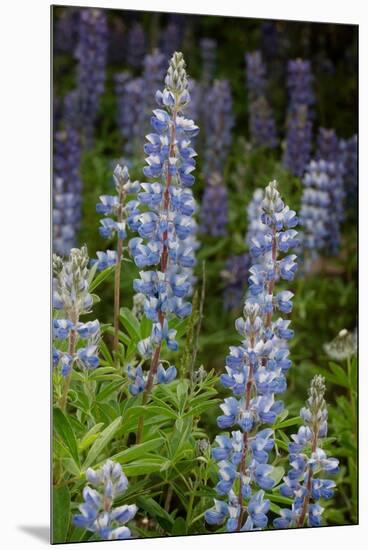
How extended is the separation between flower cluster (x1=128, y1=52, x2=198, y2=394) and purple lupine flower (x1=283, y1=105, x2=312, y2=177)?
0.87 meters

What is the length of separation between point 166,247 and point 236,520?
708 mm

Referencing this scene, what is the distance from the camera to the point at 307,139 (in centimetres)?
377

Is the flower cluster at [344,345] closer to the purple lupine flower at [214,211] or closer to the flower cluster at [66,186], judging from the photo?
the purple lupine flower at [214,211]

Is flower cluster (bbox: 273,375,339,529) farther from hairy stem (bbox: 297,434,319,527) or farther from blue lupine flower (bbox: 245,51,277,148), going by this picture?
blue lupine flower (bbox: 245,51,277,148)

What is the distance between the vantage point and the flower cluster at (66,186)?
10.9 feet

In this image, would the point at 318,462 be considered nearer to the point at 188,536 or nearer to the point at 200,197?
the point at 188,536

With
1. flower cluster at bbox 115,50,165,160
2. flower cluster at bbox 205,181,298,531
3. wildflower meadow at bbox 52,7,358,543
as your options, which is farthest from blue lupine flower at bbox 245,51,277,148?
flower cluster at bbox 205,181,298,531

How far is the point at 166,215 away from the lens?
9.55ft

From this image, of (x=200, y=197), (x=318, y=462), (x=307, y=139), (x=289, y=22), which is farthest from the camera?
(x=200, y=197)

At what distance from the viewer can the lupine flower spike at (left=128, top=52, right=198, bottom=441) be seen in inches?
114

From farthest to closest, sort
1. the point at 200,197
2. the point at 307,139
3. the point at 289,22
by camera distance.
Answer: the point at 200,197
the point at 307,139
the point at 289,22

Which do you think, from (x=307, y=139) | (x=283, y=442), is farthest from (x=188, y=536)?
(x=307, y=139)

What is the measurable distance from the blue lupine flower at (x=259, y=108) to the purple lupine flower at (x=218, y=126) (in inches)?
2.8

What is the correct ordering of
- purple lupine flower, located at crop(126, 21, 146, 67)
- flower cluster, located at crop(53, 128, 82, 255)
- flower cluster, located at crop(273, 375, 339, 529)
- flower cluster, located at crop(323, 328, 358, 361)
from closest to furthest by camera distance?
flower cluster, located at crop(273, 375, 339, 529)
flower cluster, located at crop(53, 128, 82, 255)
flower cluster, located at crop(323, 328, 358, 361)
purple lupine flower, located at crop(126, 21, 146, 67)
